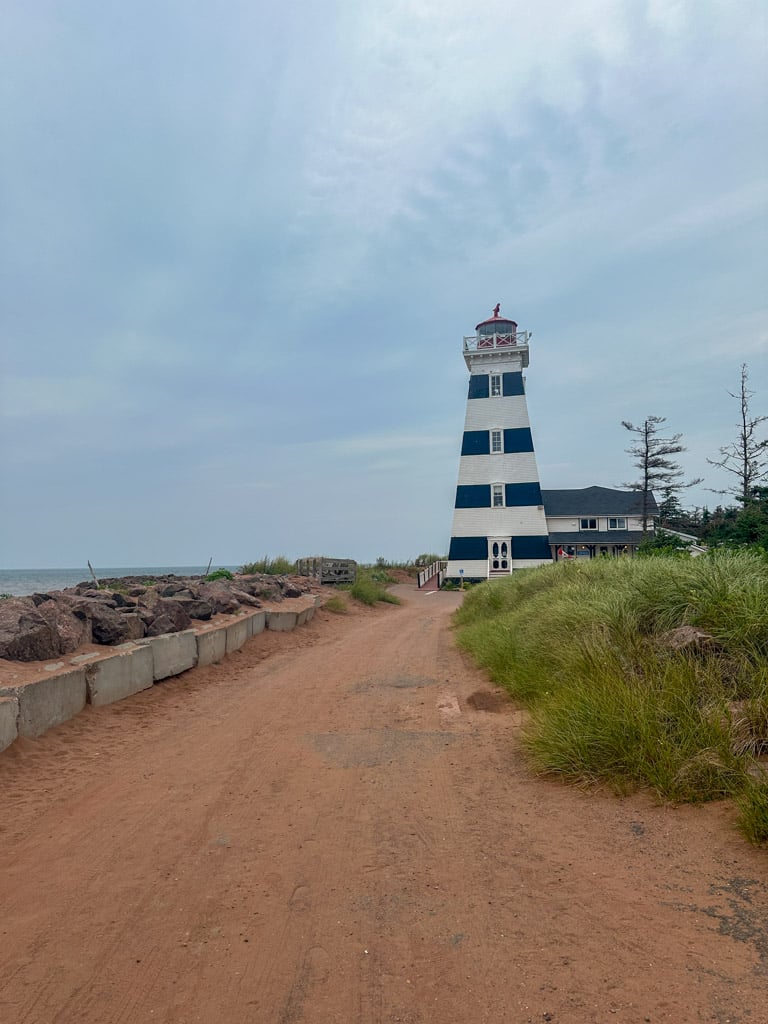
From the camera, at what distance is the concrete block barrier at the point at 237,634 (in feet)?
38.9

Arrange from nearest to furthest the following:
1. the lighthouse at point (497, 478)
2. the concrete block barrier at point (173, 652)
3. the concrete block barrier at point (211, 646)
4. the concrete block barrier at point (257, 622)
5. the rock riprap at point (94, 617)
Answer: the rock riprap at point (94, 617) < the concrete block barrier at point (173, 652) < the concrete block barrier at point (211, 646) < the concrete block barrier at point (257, 622) < the lighthouse at point (497, 478)

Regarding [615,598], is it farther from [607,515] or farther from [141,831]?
[607,515]

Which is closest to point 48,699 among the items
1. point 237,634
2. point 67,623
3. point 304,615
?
point 67,623

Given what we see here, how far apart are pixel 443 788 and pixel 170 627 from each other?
6600 mm

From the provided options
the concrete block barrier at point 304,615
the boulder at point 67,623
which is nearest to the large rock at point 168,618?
the boulder at point 67,623

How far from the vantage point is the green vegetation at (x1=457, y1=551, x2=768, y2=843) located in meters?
4.66

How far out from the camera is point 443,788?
5246 millimetres

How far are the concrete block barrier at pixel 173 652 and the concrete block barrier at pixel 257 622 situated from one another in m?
2.79

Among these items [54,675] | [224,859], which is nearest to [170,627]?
[54,675]

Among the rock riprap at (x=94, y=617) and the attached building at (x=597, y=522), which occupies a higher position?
the attached building at (x=597, y=522)

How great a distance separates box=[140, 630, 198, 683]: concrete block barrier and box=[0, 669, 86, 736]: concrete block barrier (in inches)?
73.5

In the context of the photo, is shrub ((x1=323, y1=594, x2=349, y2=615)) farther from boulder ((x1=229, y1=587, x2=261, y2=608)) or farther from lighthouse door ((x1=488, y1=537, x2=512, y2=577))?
lighthouse door ((x1=488, y1=537, x2=512, y2=577))

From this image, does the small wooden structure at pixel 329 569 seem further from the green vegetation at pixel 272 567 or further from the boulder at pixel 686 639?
the boulder at pixel 686 639

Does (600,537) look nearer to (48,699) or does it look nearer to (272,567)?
(272,567)
